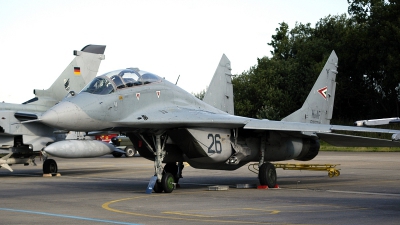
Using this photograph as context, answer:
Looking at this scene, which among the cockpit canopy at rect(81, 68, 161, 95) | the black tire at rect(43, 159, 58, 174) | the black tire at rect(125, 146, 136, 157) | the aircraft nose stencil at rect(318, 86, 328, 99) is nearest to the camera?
the cockpit canopy at rect(81, 68, 161, 95)

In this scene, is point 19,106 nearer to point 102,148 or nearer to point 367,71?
point 102,148

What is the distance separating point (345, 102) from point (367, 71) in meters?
5.02

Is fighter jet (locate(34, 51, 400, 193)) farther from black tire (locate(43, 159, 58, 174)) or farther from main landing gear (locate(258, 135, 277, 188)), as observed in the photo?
black tire (locate(43, 159, 58, 174))

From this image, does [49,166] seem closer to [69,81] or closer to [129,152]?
[69,81]

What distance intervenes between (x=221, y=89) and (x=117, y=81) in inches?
228

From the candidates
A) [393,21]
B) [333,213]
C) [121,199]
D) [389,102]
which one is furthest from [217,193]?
[389,102]

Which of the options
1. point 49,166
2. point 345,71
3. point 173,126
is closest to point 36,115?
point 49,166

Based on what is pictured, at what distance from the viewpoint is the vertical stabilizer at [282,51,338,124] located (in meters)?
18.3

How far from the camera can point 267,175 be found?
52.0 ft

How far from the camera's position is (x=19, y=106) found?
73.2 ft

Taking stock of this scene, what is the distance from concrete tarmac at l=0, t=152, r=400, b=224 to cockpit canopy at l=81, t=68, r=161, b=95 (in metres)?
2.44

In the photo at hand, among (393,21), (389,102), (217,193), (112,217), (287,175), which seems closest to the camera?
(112,217)

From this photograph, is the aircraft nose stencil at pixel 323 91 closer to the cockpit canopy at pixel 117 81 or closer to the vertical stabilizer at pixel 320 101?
the vertical stabilizer at pixel 320 101

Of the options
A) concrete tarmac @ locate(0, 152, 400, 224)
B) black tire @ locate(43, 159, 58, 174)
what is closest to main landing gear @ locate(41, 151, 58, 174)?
black tire @ locate(43, 159, 58, 174)
